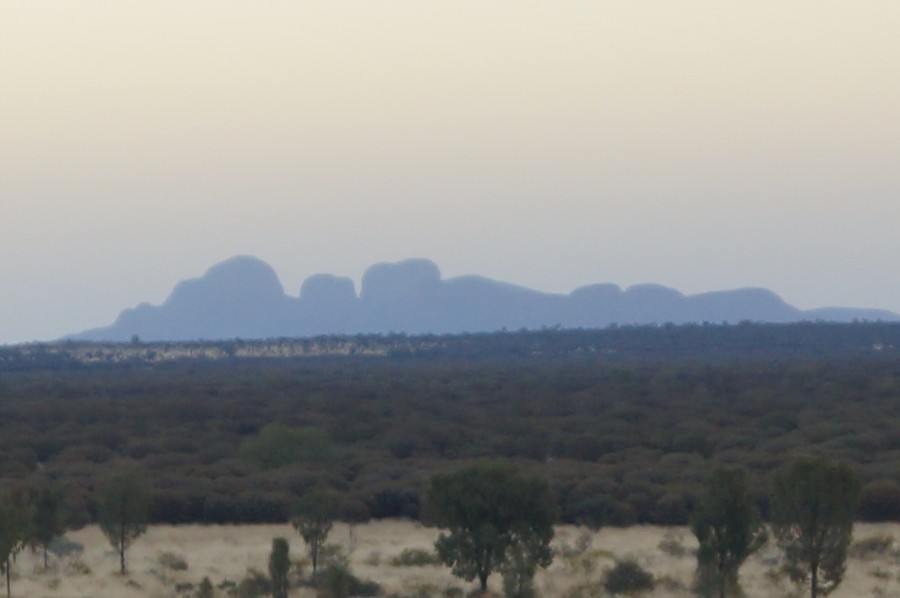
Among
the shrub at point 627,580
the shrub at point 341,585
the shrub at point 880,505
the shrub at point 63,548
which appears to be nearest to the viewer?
the shrub at point 341,585

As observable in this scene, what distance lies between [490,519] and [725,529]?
3.66 m

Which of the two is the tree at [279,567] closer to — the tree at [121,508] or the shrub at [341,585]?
the shrub at [341,585]

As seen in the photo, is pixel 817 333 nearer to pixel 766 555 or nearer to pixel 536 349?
pixel 536 349

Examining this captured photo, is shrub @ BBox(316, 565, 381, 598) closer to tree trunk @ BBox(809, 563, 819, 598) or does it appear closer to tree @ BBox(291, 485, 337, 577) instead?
tree @ BBox(291, 485, 337, 577)

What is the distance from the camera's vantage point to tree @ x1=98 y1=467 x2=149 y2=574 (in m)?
23.5

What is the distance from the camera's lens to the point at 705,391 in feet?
204

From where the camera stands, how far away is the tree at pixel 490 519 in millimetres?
21516

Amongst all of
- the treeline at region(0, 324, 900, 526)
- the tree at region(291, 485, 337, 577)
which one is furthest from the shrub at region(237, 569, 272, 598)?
the treeline at region(0, 324, 900, 526)

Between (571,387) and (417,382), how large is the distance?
9.35 m

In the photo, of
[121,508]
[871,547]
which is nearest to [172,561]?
[121,508]

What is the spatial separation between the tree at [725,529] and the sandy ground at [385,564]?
1.61 metres

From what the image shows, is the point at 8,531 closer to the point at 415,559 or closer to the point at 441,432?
the point at 415,559

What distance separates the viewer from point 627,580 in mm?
21547

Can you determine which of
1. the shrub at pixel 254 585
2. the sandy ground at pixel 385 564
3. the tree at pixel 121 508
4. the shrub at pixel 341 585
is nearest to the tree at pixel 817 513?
the sandy ground at pixel 385 564
